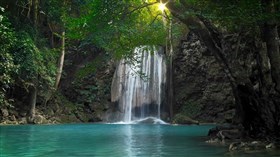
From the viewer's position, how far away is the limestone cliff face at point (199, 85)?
25989 millimetres

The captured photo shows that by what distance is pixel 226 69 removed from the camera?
11.2 meters

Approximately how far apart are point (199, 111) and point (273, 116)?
16467 millimetres

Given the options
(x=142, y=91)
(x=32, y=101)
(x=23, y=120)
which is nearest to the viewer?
(x=23, y=120)

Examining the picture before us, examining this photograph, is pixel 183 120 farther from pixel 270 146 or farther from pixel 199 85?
pixel 270 146

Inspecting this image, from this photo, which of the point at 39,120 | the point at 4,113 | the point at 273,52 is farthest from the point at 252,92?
the point at 4,113

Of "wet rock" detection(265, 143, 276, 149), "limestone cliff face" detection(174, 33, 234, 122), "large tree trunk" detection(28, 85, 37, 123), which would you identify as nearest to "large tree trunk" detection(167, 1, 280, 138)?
"wet rock" detection(265, 143, 276, 149)

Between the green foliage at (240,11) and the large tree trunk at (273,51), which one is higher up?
the green foliage at (240,11)

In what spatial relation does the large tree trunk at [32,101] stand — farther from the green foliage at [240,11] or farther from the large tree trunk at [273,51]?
the green foliage at [240,11]

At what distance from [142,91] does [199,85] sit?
14.7 feet

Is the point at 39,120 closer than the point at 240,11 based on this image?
No

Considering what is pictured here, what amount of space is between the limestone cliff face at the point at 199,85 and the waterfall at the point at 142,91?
1.33 meters

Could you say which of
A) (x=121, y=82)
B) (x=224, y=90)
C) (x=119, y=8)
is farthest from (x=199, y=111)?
(x=119, y=8)

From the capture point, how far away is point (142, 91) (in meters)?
28.5

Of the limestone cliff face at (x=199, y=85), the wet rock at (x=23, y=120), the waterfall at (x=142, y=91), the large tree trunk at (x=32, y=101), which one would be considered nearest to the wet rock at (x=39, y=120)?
the large tree trunk at (x=32, y=101)
